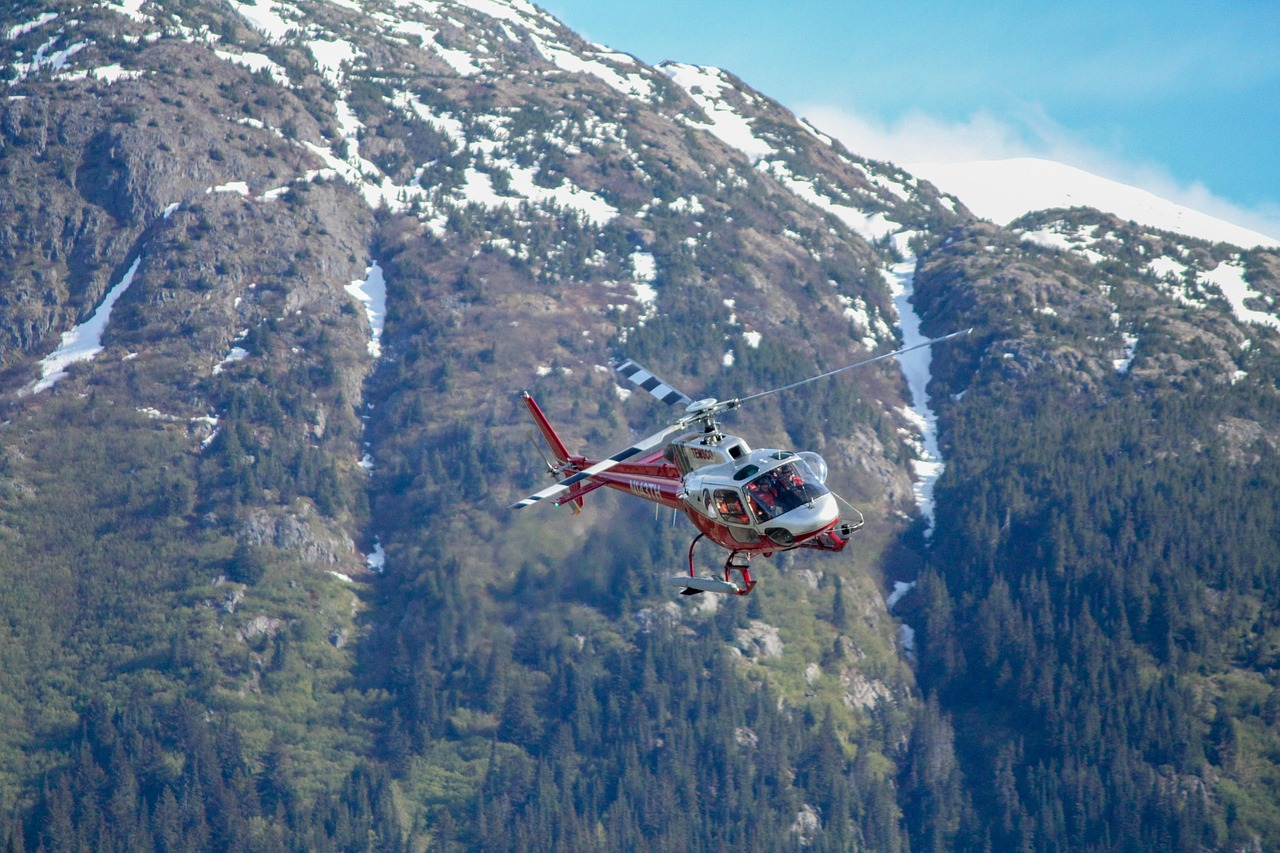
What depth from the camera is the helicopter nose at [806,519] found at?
48.4 metres

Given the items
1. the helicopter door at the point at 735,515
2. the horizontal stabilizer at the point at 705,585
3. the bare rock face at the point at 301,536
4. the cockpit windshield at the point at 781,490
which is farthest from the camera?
the bare rock face at the point at 301,536

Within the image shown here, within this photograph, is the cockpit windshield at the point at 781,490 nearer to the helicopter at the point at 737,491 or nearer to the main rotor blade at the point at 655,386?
the helicopter at the point at 737,491

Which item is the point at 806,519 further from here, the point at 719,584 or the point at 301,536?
the point at 301,536

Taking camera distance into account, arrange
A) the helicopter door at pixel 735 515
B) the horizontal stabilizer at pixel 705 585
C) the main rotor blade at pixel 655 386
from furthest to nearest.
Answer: the main rotor blade at pixel 655 386 → the helicopter door at pixel 735 515 → the horizontal stabilizer at pixel 705 585

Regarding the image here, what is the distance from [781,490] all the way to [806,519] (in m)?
1.45

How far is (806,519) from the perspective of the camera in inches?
1906

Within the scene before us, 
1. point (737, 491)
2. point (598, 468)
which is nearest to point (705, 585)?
point (737, 491)

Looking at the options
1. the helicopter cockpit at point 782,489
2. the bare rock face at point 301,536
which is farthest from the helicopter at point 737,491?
the bare rock face at point 301,536

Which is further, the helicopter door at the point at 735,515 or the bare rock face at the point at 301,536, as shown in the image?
the bare rock face at the point at 301,536

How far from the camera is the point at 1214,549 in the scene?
193m

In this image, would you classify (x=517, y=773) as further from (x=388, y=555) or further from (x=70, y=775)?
(x=70, y=775)

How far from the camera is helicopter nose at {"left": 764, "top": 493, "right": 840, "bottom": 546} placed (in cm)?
4838

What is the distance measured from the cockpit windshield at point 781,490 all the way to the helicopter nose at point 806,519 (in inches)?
8.4

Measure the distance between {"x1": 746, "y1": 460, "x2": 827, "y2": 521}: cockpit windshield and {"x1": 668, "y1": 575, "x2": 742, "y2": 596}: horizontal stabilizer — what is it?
8.32ft
